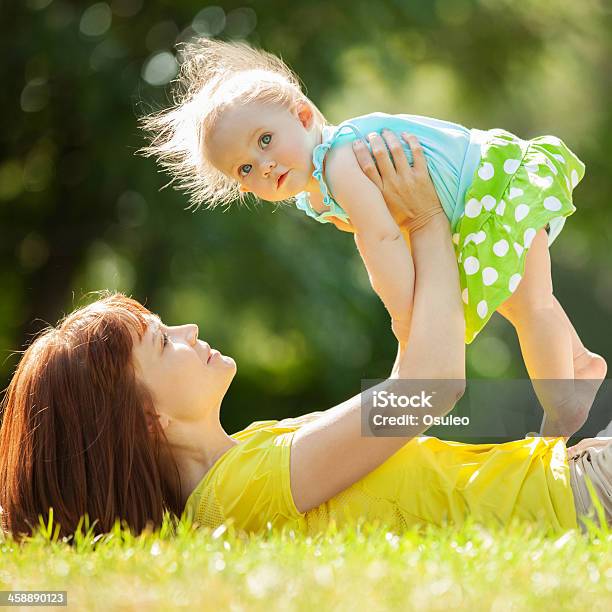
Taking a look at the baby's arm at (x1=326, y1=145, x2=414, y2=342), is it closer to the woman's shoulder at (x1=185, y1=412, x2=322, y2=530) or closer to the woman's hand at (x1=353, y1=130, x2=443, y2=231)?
the woman's hand at (x1=353, y1=130, x2=443, y2=231)

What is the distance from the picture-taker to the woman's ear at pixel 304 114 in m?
2.83

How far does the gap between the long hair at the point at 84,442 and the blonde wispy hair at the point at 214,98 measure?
0.63m

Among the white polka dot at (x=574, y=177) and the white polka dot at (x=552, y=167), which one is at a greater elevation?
the white polka dot at (x=552, y=167)

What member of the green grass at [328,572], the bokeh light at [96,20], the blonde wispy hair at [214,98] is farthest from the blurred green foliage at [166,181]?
the green grass at [328,572]

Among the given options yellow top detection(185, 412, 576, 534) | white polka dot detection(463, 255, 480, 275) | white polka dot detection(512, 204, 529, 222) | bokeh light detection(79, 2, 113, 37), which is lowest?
yellow top detection(185, 412, 576, 534)

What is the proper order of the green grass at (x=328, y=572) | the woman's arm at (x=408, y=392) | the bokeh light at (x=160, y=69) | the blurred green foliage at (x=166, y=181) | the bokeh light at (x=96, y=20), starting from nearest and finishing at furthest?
1. the green grass at (x=328, y=572)
2. the woman's arm at (x=408, y=392)
3. the bokeh light at (x=160, y=69)
4. the blurred green foliage at (x=166, y=181)
5. the bokeh light at (x=96, y=20)

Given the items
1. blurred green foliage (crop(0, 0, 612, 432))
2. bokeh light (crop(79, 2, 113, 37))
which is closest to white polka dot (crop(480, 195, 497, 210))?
blurred green foliage (crop(0, 0, 612, 432))

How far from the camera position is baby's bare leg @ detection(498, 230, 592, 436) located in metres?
2.81

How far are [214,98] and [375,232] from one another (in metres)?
0.62

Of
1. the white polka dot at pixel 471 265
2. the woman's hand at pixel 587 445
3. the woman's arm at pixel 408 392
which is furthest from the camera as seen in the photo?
the white polka dot at pixel 471 265

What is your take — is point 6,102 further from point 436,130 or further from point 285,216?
point 436,130

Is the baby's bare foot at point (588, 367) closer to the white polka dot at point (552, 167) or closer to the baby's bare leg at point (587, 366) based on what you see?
the baby's bare leg at point (587, 366)

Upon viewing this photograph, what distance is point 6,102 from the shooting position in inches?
325

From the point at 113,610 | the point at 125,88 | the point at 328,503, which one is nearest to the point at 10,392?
the point at 328,503
